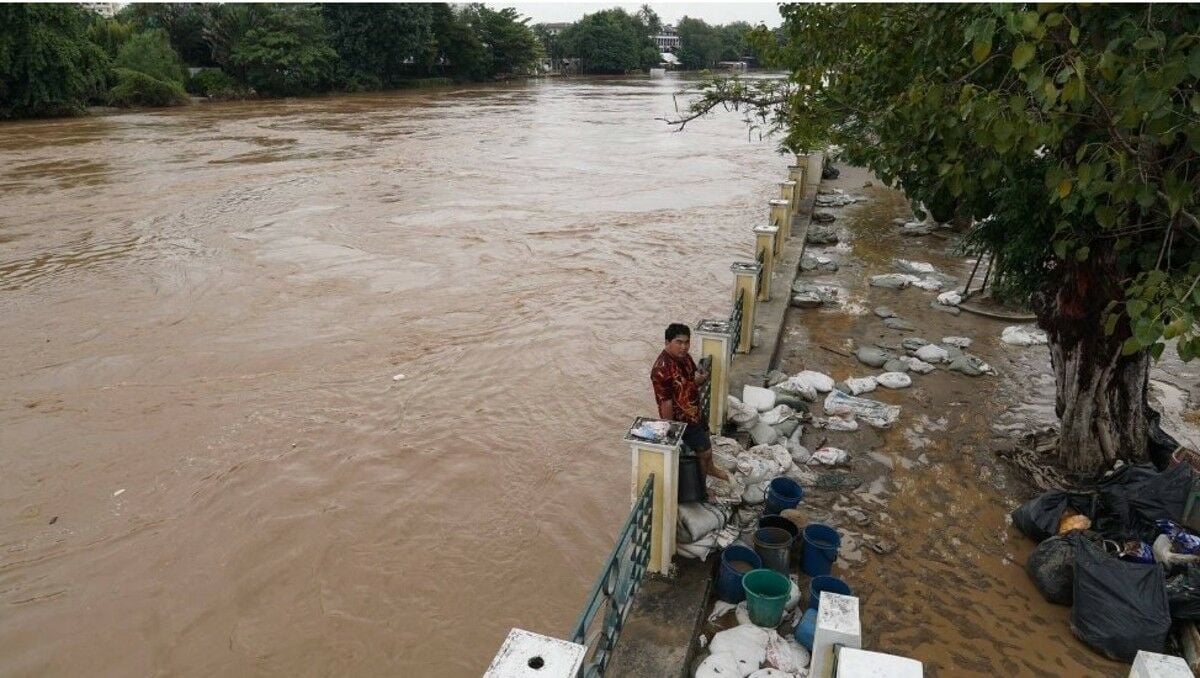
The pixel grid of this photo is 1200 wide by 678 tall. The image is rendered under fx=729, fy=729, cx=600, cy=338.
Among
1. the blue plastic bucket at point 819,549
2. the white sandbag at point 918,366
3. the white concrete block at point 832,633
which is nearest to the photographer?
the white concrete block at point 832,633

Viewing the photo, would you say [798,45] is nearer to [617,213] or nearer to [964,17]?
[964,17]

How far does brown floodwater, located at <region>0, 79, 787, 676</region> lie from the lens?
16.1ft

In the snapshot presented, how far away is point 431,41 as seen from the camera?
5306 centimetres

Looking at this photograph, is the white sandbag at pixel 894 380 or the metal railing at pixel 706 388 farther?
the white sandbag at pixel 894 380

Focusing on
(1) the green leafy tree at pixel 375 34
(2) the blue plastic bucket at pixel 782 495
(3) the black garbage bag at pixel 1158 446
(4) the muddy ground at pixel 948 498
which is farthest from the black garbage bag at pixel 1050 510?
(1) the green leafy tree at pixel 375 34

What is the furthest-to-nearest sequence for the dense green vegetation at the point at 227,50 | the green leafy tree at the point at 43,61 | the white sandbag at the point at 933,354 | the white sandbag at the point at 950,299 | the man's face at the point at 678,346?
the dense green vegetation at the point at 227,50 < the green leafy tree at the point at 43,61 < the white sandbag at the point at 950,299 < the white sandbag at the point at 933,354 < the man's face at the point at 678,346

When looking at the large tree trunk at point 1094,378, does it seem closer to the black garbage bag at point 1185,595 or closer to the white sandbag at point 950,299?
the black garbage bag at point 1185,595

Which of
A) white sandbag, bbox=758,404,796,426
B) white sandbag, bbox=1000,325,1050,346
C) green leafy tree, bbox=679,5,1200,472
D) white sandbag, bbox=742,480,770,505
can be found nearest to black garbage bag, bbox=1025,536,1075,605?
green leafy tree, bbox=679,5,1200,472

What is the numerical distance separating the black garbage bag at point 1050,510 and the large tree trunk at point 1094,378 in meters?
0.76

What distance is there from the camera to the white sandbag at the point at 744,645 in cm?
374

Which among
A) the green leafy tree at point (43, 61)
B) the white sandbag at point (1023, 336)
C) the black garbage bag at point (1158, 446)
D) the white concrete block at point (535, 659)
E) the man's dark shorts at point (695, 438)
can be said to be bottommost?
the white sandbag at point (1023, 336)

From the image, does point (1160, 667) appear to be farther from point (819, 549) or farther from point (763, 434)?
point (763, 434)

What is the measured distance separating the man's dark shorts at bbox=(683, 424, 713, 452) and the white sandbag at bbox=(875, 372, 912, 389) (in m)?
2.97

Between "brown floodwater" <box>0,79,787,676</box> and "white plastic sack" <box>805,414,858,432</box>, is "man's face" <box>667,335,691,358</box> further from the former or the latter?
"white plastic sack" <box>805,414,858,432</box>
